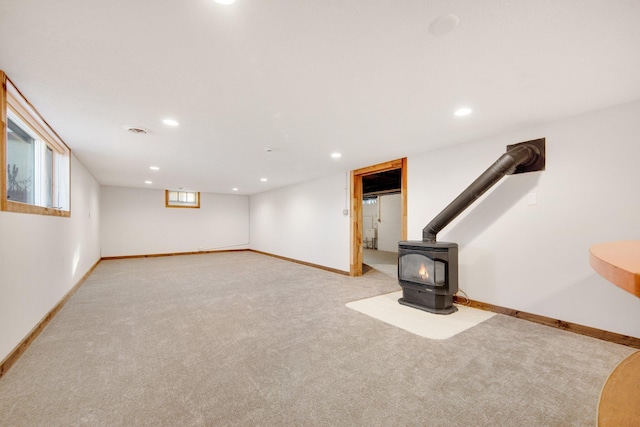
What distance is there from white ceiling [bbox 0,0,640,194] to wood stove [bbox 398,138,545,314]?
1.38 feet

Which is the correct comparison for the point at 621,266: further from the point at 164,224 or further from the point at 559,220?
the point at 164,224

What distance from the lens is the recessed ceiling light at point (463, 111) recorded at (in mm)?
2619

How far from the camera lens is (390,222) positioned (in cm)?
1002

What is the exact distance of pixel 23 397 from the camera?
1752 mm

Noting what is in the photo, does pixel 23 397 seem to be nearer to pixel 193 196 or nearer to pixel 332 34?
pixel 332 34

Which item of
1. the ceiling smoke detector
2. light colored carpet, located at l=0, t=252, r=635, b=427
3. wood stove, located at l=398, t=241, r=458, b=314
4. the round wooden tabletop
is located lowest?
light colored carpet, located at l=0, t=252, r=635, b=427

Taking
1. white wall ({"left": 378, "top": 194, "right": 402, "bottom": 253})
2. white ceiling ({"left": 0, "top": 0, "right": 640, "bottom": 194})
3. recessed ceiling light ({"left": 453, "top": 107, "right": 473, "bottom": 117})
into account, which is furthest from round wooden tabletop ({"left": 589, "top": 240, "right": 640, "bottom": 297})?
white wall ({"left": 378, "top": 194, "right": 402, "bottom": 253})

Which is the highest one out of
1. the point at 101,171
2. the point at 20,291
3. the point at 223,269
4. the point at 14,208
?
the point at 101,171

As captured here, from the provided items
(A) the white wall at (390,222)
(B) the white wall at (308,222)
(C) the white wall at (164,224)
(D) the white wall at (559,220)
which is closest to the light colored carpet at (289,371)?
(D) the white wall at (559,220)

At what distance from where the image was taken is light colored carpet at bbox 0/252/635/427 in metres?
1.60

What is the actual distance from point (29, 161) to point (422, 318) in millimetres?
4769

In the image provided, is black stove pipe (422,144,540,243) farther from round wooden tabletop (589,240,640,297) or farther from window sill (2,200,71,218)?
window sill (2,200,71,218)

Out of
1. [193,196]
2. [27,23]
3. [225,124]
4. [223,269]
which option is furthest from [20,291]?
[193,196]

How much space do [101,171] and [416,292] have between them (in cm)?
664
